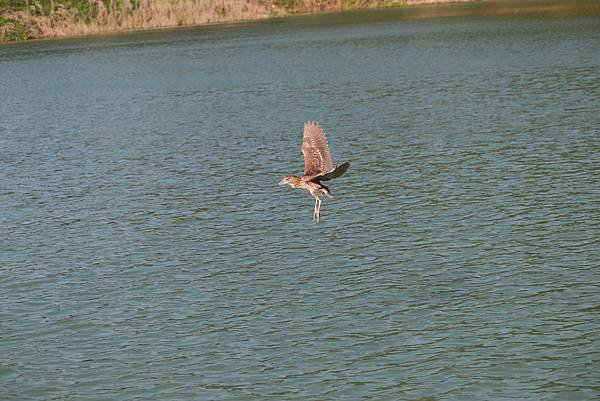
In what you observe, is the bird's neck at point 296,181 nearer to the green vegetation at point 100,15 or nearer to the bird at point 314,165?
the bird at point 314,165

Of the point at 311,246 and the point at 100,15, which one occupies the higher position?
the point at 100,15

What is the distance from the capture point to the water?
1345 cm

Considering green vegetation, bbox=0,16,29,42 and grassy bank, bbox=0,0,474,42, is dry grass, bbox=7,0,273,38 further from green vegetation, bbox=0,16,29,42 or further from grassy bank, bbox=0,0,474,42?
green vegetation, bbox=0,16,29,42

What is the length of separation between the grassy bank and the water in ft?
112

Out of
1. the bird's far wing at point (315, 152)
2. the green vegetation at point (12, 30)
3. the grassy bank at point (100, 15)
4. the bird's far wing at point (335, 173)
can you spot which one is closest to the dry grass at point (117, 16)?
the grassy bank at point (100, 15)

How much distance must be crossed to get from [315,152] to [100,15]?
59624 millimetres

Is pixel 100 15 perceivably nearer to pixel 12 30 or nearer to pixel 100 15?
pixel 100 15

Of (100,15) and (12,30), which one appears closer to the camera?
(100,15)

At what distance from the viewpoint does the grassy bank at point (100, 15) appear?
72.1 meters

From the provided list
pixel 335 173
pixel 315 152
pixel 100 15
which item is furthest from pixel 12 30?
pixel 335 173

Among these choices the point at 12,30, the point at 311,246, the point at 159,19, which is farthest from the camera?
the point at 12,30

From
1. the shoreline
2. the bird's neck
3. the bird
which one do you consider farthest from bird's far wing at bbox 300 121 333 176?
the shoreline

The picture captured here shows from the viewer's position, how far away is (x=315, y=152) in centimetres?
1445

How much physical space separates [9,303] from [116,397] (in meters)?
4.31
